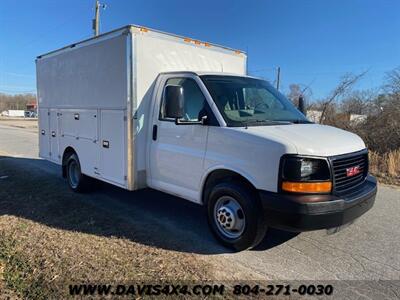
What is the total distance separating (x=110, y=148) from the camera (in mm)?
5633

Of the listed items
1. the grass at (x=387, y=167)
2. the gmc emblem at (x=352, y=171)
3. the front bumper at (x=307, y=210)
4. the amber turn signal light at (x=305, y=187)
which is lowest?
the grass at (x=387, y=167)

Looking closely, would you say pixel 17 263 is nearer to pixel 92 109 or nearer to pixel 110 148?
pixel 110 148

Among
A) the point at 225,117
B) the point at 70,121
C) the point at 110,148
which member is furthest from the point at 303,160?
the point at 70,121

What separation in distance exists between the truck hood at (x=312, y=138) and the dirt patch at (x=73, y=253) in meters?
1.63

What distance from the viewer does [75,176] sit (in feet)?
22.9

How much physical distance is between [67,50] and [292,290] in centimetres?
580

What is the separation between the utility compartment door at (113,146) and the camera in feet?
17.4

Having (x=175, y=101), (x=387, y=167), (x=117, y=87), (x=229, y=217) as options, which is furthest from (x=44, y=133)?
(x=387, y=167)

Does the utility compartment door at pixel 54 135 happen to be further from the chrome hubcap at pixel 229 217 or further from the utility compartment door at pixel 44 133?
the chrome hubcap at pixel 229 217

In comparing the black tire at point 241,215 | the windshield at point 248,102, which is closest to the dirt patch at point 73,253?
the black tire at point 241,215

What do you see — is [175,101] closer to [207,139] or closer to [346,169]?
[207,139]

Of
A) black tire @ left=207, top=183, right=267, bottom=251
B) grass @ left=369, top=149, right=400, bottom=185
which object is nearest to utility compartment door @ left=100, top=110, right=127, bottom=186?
black tire @ left=207, top=183, right=267, bottom=251

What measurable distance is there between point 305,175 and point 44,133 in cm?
646

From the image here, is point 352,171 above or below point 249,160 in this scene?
below
